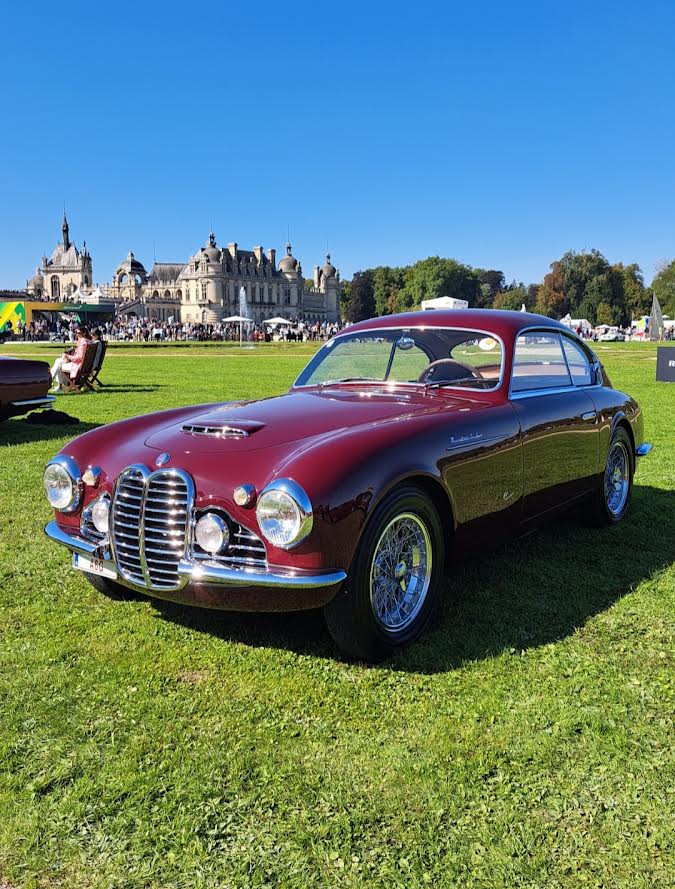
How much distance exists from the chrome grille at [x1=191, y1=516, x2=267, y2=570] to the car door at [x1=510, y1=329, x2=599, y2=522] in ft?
6.74

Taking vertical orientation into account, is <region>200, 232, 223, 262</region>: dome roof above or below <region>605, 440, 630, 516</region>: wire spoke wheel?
above

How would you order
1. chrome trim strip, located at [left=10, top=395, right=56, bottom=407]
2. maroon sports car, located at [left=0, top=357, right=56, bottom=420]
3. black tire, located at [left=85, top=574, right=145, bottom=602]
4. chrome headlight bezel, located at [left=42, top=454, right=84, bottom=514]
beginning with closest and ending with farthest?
chrome headlight bezel, located at [left=42, top=454, right=84, bottom=514] → black tire, located at [left=85, top=574, right=145, bottom=602] → maroon sports car, located at [left=0, top=357, right=56, bottom=420] → chrome trim strip, located at [left=10, top=395, right=56, bottom=407]

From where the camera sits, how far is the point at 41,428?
447 inches

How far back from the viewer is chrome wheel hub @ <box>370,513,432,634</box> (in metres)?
3.78

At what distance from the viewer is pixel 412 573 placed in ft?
13.2

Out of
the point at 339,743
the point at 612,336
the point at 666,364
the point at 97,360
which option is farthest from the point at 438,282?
the point at 339,743

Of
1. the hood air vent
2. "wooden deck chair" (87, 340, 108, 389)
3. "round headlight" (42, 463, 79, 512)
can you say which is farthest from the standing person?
the hood air vent

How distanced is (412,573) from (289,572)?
2.81ft

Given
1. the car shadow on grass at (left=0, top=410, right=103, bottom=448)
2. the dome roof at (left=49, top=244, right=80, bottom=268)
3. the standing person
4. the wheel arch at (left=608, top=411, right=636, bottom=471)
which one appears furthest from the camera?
the dome roof at (left=49, top=244, right=80, bottom=268)

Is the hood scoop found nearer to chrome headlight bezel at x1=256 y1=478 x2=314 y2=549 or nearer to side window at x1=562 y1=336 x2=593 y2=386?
chrome headlight bezel at x1=256 y1=478 x2=314 y2=549

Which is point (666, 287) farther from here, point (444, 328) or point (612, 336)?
point (444, 328)

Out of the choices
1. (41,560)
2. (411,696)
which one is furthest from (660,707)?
(41,560)

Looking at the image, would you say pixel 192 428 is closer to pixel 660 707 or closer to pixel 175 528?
pixel 175 528

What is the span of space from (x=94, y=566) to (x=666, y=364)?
19665mm
